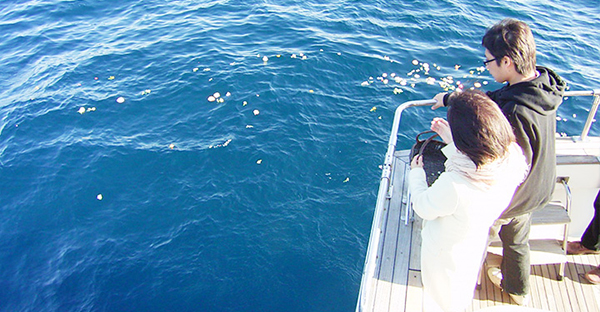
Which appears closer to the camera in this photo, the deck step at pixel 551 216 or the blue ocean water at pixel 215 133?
→ the deck step at pixel 551 216

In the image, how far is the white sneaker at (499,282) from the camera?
460 cm

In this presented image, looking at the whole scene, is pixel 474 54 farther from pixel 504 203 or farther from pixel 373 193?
pixel 504 203

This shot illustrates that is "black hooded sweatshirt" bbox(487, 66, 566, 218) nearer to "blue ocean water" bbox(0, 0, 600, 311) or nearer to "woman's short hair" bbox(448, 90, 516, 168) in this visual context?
"woman's short hair" bbox(448, 90, 516, 168)

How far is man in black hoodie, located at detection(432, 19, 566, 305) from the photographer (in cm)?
335

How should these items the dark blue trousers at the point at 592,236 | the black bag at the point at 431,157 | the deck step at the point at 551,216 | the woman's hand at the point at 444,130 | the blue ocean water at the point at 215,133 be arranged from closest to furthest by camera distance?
the woman's hand at the point at 444,130
the deck step at the point at 551,216
the black bag at the point at 431,157
the dark blue trousers at the point at 592,236
the blue ocean water at the point at 215,133

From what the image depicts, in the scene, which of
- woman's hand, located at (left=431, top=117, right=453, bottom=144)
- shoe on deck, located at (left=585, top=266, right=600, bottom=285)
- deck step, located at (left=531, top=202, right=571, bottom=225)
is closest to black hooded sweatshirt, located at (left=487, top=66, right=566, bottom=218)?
woman's hand, located at (left=431, top=117, right=453, bottom=144)

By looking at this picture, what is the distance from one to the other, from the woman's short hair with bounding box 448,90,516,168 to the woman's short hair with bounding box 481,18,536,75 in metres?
0.83

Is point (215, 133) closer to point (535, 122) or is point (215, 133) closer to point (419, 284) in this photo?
point (419, 284)

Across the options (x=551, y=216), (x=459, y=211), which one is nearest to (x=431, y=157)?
(x=551, y=216)

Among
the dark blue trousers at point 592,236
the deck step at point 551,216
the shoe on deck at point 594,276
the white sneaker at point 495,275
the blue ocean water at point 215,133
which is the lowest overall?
the blue ocean water at point 215,133

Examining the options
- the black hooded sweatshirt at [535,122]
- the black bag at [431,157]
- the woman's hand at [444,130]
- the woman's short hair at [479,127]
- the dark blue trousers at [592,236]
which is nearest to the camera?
the woman's short hair at [479,127]

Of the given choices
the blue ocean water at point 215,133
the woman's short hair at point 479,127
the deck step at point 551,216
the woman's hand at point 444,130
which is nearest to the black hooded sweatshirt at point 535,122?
the woman's hand at point 444,130

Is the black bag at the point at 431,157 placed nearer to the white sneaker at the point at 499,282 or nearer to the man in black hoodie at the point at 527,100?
the man in black hoodie at the point at 527,100

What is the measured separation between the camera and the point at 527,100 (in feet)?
10.9
